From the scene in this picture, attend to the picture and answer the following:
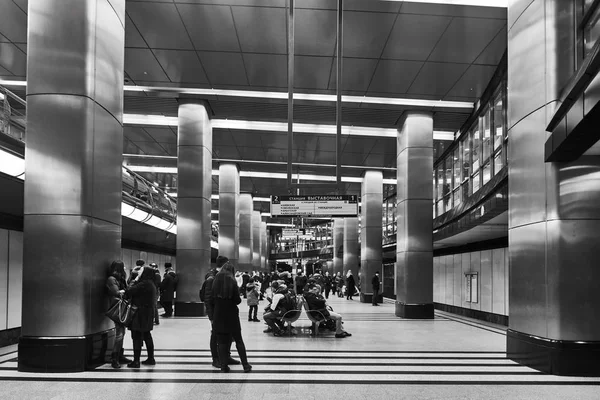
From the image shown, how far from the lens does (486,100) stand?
16.9 metres

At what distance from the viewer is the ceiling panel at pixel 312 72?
14.2 m

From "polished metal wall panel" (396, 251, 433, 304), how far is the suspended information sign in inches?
116

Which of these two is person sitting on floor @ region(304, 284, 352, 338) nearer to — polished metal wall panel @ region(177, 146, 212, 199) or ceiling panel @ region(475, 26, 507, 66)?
polished metal wall panel @ region(177, 146, 212, 199)

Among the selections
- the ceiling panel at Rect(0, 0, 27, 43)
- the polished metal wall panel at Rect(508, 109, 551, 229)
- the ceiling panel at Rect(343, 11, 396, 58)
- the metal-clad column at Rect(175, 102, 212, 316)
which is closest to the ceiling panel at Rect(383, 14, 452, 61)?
the ceiling panel at Rect(343, 11, 396, 58)

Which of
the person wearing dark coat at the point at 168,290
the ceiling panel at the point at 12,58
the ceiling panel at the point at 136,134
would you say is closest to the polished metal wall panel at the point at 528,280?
the person wearing dark coat at the point at 168,290

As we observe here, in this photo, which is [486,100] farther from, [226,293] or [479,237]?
[226,293]

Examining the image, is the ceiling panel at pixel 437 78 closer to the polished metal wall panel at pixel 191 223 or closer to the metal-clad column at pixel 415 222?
the metal-clad column at pixel 415 222

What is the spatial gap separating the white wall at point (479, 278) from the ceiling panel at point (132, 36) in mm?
11659

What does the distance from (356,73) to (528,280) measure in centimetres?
776

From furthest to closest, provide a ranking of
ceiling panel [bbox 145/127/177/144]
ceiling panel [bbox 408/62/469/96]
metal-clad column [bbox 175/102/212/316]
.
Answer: ceiling panel [bbox 145/127/177/144] → metal-clad column [bbox 175/102/212/316] → ceiling panel [bbox 408/62/469/96]

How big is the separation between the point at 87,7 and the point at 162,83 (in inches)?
318

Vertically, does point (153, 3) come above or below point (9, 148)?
above

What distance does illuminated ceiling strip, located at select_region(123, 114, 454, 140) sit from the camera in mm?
20109

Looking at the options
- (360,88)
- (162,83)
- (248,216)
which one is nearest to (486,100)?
(360,88)
